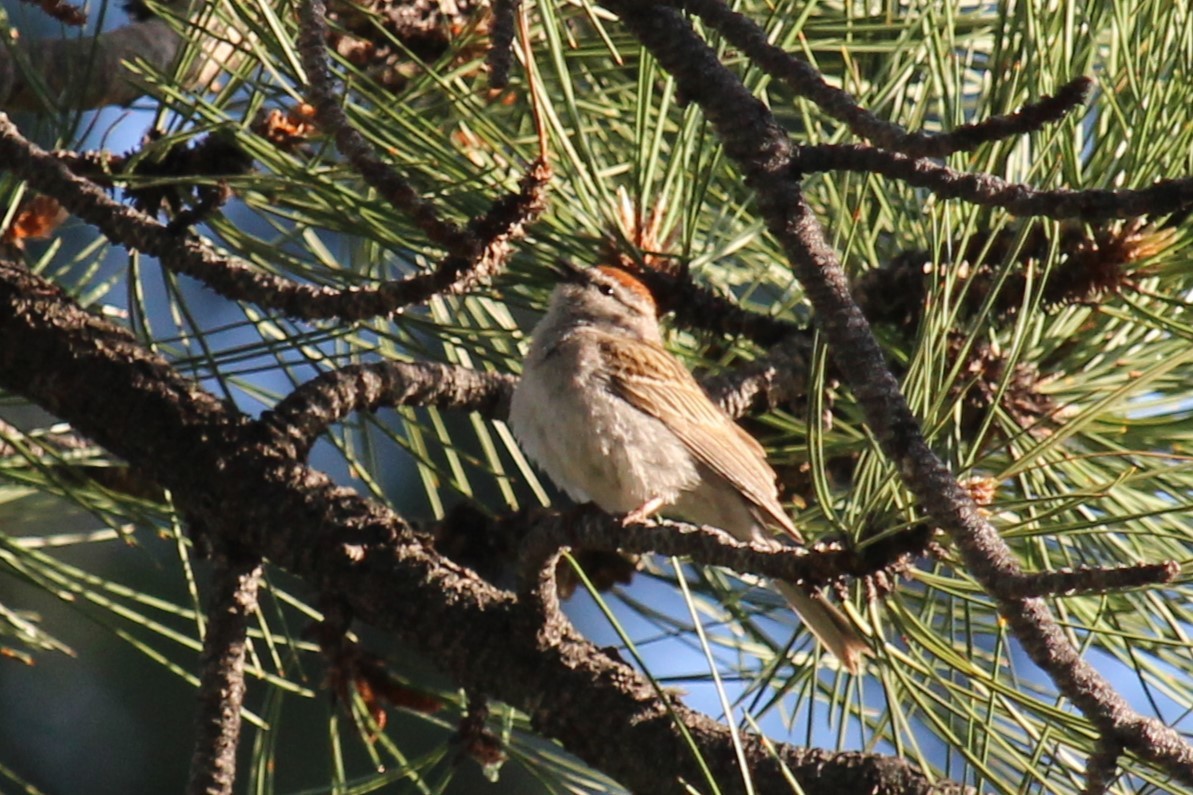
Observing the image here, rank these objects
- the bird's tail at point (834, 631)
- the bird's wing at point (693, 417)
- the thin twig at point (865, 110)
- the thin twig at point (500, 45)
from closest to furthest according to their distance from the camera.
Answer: the thin twig at point (865, 110), the thin twig at point (500, 45), the bird's tail at point (834, 631), the bird's wing at point (693, 417)

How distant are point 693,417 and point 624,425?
9.7 inches

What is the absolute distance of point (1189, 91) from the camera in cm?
182

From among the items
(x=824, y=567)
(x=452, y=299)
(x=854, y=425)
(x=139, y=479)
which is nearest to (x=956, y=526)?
(x=824, y=567)

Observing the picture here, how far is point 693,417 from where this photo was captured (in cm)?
263

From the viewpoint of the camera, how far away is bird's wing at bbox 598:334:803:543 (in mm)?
2352

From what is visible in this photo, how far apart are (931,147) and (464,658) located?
3.20 ft

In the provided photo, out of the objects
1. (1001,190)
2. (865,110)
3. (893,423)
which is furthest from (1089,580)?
(865,110)

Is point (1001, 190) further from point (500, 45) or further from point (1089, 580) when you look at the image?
point (500, 45)

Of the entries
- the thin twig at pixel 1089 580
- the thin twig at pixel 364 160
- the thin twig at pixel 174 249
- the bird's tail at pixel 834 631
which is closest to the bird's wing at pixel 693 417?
the bird's tail at pixel 834 631

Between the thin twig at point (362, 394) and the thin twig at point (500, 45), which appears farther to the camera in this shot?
the thin twig at point (362, 394)

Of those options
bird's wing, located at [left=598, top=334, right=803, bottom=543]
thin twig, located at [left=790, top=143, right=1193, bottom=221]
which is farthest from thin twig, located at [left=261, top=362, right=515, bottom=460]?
thin twig, located at [left=790, top=143, right=1193, bottom=221]

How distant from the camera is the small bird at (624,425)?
8.32 feet

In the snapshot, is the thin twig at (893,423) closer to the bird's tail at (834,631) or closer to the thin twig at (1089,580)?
the thin twig at (1089,580)

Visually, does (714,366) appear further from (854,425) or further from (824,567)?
(824,567)
